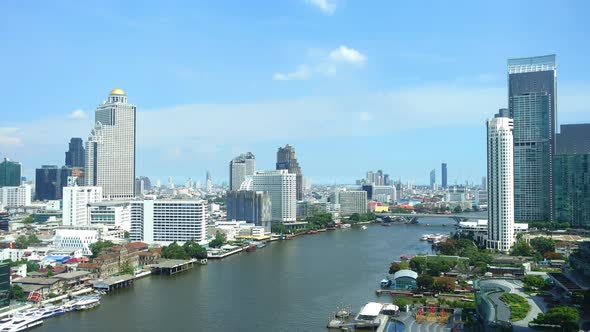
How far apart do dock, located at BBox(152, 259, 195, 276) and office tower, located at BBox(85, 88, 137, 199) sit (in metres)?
23.1

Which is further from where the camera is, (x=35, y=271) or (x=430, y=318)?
(x=35, y=271)

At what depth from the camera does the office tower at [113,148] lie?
1672 inches

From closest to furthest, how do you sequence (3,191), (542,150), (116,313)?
(116,313), (542,150), (3,191)

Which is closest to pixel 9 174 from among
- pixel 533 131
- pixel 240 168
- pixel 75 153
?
pixel 75 153

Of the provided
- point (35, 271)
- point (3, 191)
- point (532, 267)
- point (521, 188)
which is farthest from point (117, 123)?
point (532, 267)

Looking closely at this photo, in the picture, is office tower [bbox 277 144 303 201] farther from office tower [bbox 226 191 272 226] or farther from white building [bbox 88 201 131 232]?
white building [bbox 88 201 131 232]

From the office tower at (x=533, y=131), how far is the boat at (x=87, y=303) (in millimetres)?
28365

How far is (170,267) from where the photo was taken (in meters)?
20.3

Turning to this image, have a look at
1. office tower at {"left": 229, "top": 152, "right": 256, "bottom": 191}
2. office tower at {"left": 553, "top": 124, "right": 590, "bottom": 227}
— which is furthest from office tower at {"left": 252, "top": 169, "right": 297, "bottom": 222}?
office tower at {"left": 229, "top": 152, "right": 256, "bottom": 191}

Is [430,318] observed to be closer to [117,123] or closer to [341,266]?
[341,266]

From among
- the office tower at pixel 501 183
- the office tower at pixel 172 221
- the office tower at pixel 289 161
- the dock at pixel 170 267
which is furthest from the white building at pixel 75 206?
the office tower at pixel 289 161

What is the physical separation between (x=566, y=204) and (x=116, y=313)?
27979 millimetres

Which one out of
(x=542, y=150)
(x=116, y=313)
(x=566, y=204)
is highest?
(x=542, y=150)

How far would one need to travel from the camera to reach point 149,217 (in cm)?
2727
